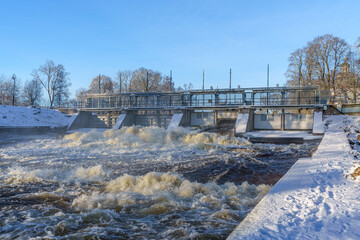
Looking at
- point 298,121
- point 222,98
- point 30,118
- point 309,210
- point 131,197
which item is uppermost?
point 222,98

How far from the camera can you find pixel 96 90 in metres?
59.3

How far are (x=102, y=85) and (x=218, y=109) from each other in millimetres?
40657

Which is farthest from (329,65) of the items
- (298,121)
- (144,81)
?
(144,81)

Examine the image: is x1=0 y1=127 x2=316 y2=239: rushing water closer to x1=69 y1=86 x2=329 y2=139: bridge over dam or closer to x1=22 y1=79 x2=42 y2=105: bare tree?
x1=69 y1=86 x2=329 y2=139: bridge over dam

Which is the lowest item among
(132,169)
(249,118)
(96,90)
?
(132,169)

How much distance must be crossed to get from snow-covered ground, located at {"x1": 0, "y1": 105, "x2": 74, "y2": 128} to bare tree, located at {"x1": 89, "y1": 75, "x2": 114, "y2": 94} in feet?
78.3

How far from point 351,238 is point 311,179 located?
10.0 ft

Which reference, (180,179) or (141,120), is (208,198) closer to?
(180,179)

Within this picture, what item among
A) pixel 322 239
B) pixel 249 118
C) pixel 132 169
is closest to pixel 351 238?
pixel 322 239

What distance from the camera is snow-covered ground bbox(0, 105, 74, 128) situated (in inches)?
1179

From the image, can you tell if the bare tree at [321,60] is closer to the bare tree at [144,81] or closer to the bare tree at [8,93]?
the bare tree at [144,81]

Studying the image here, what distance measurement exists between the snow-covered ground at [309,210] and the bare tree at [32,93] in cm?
5671

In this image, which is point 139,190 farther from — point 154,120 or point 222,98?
point 154,120

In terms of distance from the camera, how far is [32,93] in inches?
2104
